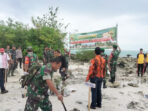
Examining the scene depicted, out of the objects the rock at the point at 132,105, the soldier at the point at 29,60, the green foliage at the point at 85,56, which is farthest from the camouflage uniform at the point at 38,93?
the green foliage at the point at 85,56

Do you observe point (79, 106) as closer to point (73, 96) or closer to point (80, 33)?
point (73, 96)

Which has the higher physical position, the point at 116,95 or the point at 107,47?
the point at 107,47

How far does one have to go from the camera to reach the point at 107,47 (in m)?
11.9

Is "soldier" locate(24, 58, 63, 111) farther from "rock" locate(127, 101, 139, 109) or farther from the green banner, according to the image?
the green banner

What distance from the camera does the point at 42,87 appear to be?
2.67m

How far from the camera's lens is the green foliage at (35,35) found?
1583 cm

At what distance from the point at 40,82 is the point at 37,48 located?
44.1ft

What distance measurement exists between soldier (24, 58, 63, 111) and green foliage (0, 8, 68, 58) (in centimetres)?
1248

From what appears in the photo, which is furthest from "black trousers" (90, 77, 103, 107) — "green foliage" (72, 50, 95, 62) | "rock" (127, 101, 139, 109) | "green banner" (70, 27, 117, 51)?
"green foliage" (72, 50, 95, 62)

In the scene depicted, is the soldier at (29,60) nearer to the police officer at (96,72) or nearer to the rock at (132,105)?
the police officer at (96,72)

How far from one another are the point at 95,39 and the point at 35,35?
7.05 m

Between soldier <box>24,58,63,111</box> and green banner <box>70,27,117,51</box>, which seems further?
green banner <box>70,27,117,51</box>

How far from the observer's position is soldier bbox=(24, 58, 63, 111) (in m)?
2.50

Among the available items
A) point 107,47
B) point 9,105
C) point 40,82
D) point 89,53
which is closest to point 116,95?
point 9,105
